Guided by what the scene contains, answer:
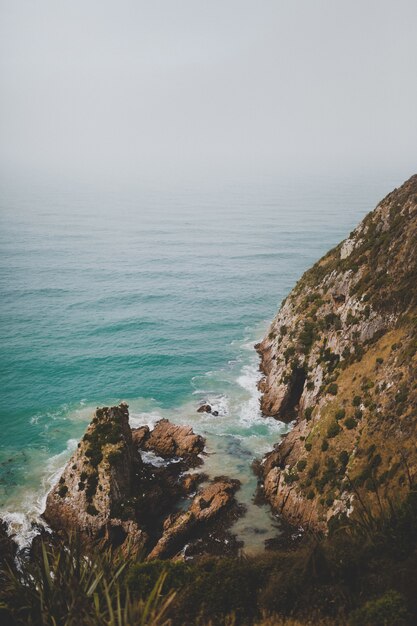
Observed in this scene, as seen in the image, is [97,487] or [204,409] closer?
[97,487]

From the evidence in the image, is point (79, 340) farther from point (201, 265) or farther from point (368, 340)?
point (201, 265)

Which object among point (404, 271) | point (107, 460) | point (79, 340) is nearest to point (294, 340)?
point (404, 271)

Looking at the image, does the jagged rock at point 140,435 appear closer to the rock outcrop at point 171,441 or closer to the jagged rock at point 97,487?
the rock outcrop at point 171,441

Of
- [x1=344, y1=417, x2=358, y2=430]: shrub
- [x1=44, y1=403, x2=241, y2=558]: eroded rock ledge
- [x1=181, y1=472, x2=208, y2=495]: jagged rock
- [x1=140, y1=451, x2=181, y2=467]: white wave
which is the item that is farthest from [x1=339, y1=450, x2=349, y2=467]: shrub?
[x1=140, y1=451, x2=181, y2=467]: white wave

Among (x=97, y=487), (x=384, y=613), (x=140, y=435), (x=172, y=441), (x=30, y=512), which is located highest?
(x=384, y=613)

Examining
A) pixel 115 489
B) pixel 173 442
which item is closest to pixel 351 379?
pixel 173 442

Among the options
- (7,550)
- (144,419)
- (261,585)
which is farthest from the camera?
(144,419)

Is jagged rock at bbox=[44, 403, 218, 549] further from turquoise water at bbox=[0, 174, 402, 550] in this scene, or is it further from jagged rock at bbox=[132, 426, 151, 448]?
turquoise water at bbox=[0, 174, 402, 550]

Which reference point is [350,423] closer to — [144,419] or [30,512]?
[144,419]
